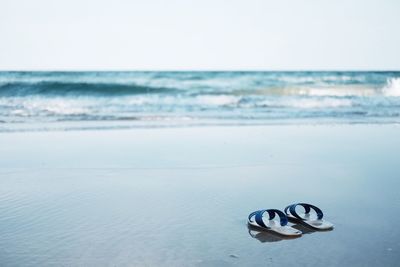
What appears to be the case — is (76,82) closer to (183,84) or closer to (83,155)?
(183,84)

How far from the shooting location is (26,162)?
5766 mm

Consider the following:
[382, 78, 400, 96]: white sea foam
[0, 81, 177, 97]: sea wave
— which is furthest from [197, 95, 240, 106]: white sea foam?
[382, 78, 400, 96]: white sea foam

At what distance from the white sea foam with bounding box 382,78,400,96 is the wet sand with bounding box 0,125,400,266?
2500 cm

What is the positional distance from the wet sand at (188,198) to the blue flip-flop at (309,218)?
0.09 m

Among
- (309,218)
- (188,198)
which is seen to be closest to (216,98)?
(188,198)

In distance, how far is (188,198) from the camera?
4105 millimetres

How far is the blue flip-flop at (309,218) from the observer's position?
10.7 feet

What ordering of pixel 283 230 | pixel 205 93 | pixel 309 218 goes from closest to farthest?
1. pixel 283 230
2. pixel 309 218
3. pixel 205 93

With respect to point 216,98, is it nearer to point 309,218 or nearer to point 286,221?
point 309,218

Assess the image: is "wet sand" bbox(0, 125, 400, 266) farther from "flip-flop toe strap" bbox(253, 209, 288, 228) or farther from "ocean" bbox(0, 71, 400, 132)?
Result: "ocean" bbox(0, 71, 400, 132)

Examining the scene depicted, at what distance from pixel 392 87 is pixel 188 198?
108ft

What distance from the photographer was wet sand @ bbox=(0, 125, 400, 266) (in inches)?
109

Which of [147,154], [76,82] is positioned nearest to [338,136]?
[147,154]

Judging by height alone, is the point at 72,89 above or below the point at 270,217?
above
